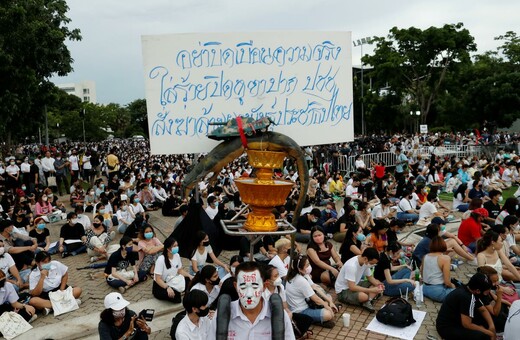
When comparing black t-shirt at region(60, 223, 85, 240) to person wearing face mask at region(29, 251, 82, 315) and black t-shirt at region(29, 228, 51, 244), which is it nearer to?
black t-shirt at region(29, 228, 51, 244)

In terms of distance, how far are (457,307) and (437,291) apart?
55.9 inches

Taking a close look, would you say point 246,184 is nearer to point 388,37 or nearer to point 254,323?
point 254,323

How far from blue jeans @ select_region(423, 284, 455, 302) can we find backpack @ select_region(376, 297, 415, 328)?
841mm

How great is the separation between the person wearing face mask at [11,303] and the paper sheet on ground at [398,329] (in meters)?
4.75

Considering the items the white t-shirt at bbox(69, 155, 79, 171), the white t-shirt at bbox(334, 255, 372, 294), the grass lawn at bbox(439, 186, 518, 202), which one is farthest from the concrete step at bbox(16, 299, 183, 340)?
the white t-shirt at bbox(69, 155, 79, 171)

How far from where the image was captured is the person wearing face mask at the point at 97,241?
9617 millimetres

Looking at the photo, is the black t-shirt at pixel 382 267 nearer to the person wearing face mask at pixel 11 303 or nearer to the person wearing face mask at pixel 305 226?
the person wearing face mask at pixel 305 226

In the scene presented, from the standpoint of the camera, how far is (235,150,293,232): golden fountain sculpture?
12.2 feet

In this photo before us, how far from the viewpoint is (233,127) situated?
3.84 m

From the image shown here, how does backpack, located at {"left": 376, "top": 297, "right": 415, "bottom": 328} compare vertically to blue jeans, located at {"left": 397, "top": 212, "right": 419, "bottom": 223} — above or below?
below

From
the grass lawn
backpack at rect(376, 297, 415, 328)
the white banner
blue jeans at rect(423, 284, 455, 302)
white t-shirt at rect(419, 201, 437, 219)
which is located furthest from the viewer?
the grass lawn

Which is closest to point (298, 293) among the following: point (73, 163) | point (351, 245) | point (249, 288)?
point (351, 245)

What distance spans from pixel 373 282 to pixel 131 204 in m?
7.56

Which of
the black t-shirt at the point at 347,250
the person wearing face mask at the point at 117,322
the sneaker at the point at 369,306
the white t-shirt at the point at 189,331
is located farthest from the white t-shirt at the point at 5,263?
the sneaker at the point at 369,306
